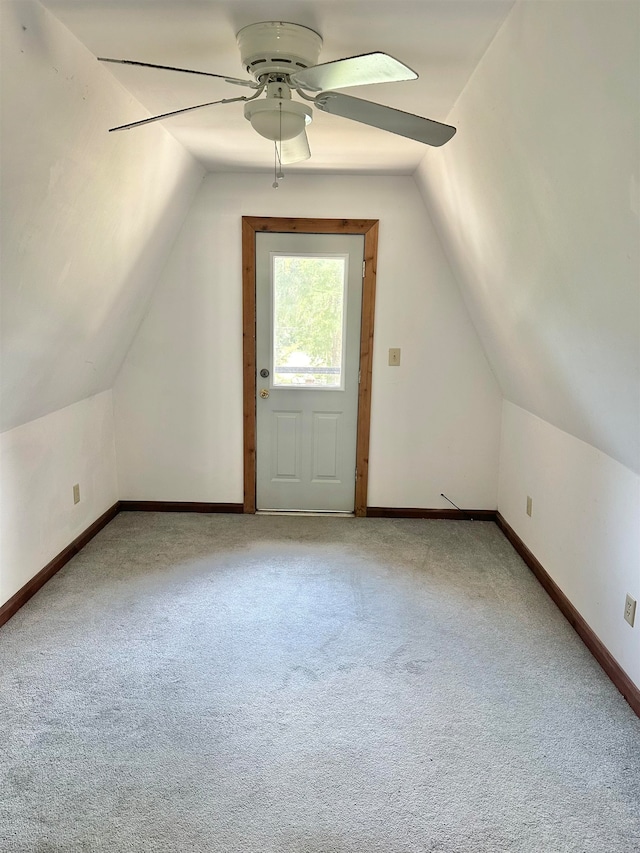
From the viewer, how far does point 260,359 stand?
3943mm

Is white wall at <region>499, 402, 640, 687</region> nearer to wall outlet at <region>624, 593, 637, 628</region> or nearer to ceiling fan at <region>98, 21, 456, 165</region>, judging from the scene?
wall outlet at <region>624, 593, 637, 628</region>

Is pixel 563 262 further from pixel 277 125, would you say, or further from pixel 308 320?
pixel 308 320

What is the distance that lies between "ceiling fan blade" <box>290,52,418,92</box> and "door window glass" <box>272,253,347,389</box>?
2222mm

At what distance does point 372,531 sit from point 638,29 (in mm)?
3130

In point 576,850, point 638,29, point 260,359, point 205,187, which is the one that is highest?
point 205,187

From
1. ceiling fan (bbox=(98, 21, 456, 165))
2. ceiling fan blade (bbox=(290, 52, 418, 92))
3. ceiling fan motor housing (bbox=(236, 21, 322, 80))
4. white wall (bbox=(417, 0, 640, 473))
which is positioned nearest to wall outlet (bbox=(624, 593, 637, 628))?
white wall (bbox=(417, 0, 640, 473))

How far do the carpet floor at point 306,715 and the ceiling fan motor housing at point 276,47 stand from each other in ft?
7.12

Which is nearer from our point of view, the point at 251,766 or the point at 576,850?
the point at 576,850

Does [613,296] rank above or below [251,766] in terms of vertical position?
above

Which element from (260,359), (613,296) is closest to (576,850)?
(613,296)

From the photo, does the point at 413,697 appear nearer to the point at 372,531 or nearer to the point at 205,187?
the point at 372,531

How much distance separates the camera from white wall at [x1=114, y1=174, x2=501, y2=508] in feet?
12.3

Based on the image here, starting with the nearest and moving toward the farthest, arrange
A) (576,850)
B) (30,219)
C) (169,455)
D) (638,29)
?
1. (638,29)
2. (576,850)
3. (30,219)
4. (169,455)

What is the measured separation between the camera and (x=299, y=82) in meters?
1.58
